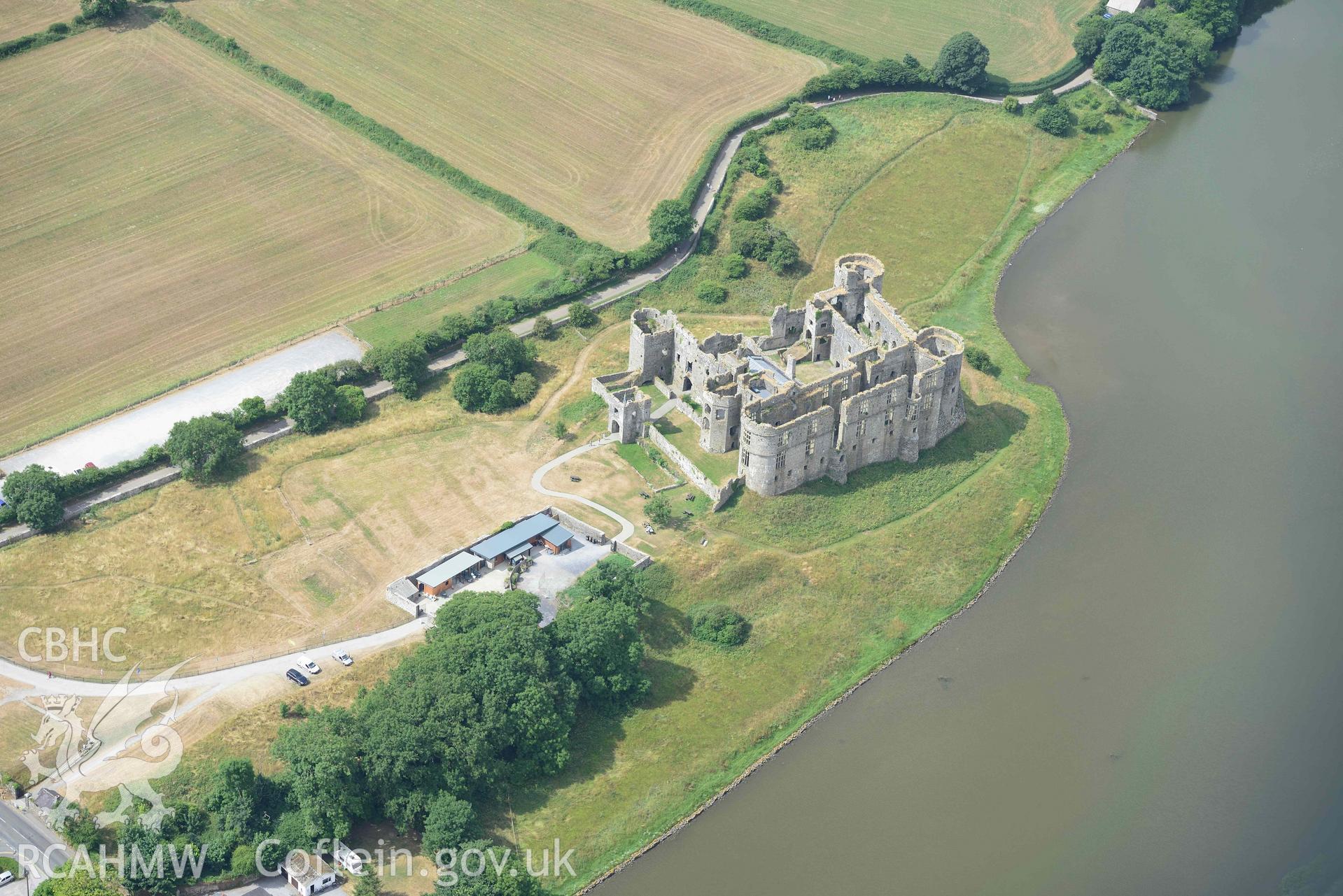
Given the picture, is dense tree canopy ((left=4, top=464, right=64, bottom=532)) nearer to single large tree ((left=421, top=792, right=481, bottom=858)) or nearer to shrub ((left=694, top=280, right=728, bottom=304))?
single large tree ((left=421, top=792, right=481, bottom=858))

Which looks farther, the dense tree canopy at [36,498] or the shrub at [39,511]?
the dense tree canopy at [36,498]

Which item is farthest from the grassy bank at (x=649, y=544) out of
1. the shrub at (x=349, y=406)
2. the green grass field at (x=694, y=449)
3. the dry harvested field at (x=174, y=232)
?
the dry harvested field at (x=174, y=232)

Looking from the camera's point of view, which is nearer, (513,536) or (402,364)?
(513,536)

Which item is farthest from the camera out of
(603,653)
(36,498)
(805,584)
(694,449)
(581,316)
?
(581,316)

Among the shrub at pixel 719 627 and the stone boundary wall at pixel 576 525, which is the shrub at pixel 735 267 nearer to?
the stone boundary wall at pixel 576 525

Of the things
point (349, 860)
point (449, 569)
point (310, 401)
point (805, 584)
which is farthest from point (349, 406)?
point (349, 860)

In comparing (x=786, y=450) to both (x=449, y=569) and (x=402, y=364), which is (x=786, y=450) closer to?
(x=449, y=569)

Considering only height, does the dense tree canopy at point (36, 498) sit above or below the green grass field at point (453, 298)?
below
